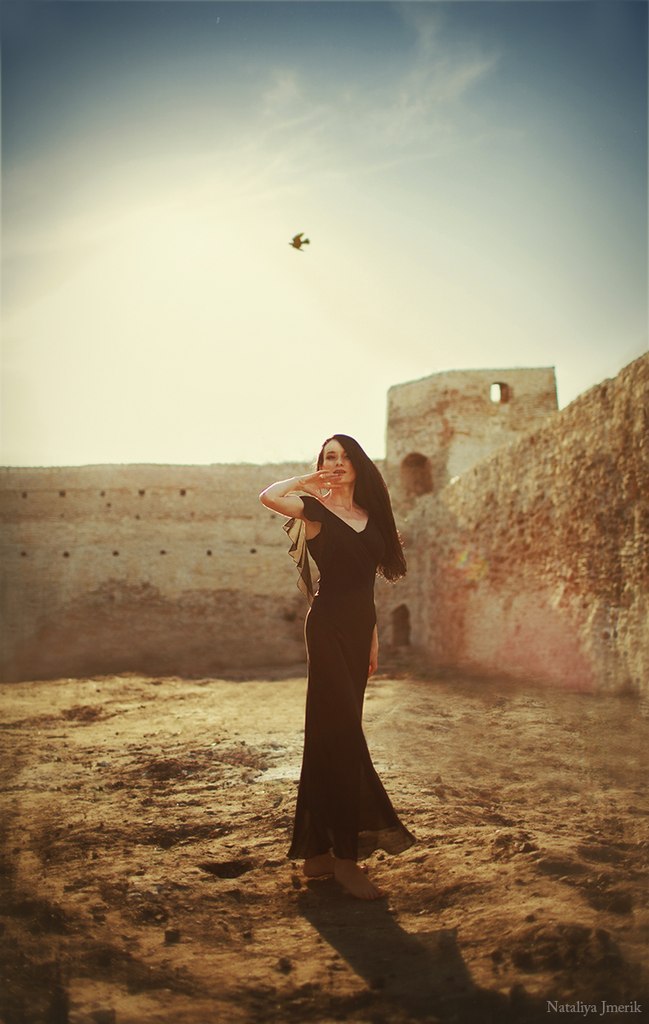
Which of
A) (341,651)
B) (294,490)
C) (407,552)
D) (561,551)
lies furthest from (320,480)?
(407,552)

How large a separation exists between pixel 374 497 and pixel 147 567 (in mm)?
13291

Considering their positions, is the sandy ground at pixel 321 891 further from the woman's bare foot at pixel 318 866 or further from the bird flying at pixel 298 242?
the bird flying at pixel 298 242

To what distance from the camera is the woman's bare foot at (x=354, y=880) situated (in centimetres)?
250

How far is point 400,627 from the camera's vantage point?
46.6 feet

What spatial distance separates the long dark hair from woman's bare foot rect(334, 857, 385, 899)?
127cm

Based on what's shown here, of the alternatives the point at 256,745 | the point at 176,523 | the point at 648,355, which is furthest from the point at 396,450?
the point at 256,745

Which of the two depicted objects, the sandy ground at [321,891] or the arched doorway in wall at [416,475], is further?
the arched doorway in wall at [416,475]

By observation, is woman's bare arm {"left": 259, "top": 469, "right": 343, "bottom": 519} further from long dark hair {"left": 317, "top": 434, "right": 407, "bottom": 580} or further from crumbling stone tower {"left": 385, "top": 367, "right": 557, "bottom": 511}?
crumbling stone tower {"left": 385, "top": 367, "right": 557, "bottom": 511}

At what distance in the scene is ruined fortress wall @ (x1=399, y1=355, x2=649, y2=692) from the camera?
5.79 meters

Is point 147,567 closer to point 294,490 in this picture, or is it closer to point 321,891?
point 294,490

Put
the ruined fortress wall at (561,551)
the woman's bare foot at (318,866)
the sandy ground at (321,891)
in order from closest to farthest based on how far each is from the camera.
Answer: the sandy ground at (321,891)
the woman's bare foot at (318,866)
the ruined fortress wall at (561,551)

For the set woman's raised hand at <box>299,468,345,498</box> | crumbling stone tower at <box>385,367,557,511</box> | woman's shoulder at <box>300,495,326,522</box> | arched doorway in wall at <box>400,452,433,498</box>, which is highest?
crumbling stone tower at <box>385,367,557,511</box>
